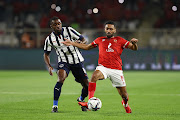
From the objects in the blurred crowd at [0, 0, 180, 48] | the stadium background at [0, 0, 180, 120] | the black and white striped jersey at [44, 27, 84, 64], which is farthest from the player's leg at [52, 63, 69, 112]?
the blurred crowd at [0, 0, 180, 48]

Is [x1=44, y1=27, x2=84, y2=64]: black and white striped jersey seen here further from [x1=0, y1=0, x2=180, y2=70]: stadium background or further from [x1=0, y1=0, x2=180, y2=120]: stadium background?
[x1=0, y1=0, x2=180, y2=70]: stadium background

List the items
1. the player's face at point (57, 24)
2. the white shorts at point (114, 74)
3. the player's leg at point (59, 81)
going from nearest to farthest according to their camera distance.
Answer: the white shorts at point (114, 74) → the player's leg at point (59, 81) → the player's face at point (57, 24)

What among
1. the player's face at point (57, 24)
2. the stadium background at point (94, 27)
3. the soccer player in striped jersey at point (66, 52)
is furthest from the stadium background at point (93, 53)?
the player's face at point (57, 24)

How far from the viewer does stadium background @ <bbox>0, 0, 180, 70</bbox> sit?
89.5 feet

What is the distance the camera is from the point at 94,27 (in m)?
32.8

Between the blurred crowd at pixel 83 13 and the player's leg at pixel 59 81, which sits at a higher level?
the blurred crowd at pixel 83 13

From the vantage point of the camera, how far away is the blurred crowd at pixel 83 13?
32.7 meters

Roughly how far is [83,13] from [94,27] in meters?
1.83

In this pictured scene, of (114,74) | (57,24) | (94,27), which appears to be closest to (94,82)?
(114,74)

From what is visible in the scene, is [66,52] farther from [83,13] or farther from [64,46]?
[83,13]

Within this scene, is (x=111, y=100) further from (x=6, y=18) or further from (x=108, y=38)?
(x=6, y=18)

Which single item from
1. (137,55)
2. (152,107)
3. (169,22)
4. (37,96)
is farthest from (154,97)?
(169,22)

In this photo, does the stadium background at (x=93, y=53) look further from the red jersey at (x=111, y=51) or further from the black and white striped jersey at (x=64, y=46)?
the red jersey at (x=111, y=51)

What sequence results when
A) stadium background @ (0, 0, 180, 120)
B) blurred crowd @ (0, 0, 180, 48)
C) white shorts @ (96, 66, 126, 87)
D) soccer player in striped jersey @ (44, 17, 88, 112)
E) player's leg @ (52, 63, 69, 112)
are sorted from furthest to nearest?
blurred crowd @ (0, 0, 180, 48) < stadium background @ (0, 0, 180, 120) < soccer player in striped jersey @ (44, 17, 88, 112) < player's leg @ (52, 63, 69, 112) < white shorts @ (96, 66, 126, 87)
